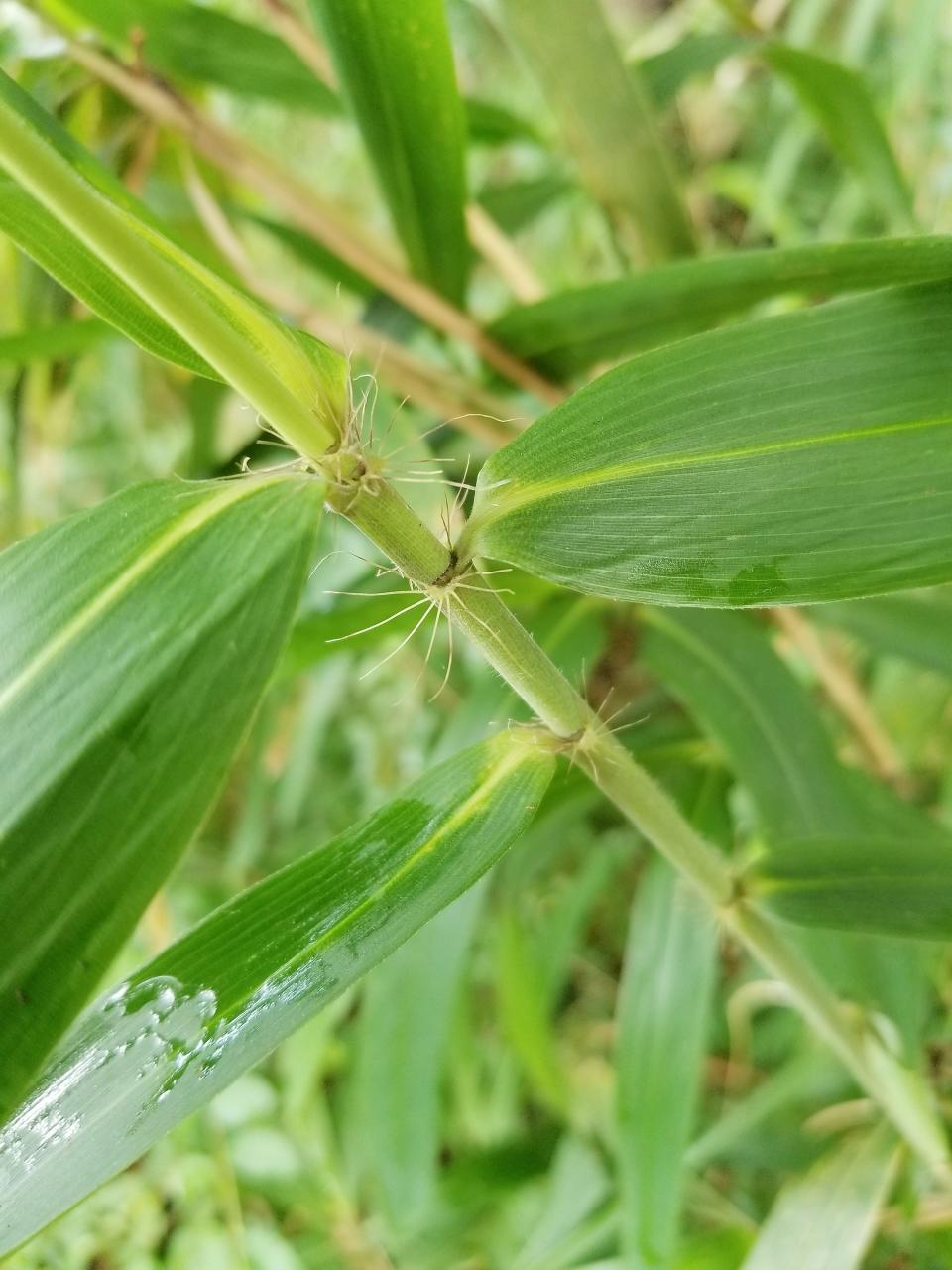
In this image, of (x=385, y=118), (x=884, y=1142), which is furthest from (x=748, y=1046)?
(x=385, y=118)

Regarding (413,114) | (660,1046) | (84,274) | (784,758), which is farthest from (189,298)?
(660,1046)

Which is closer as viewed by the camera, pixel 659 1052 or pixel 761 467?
pixel 761 467

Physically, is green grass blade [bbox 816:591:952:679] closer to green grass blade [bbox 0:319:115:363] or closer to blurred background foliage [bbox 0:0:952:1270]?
blurred background foliage [bbox 0:0:952:1270]

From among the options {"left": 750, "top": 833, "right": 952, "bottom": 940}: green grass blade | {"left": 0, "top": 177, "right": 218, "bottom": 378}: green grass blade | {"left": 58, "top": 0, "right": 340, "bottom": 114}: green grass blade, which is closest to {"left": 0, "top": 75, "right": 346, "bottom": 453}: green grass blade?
{"left": 0, "top": 177, "right": 218, "bottom": 378}: green grass blade

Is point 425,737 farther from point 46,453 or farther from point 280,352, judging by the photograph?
point 280,352

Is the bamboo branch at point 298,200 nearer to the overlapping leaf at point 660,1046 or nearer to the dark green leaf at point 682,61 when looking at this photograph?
the dark green leaf at point 682,61

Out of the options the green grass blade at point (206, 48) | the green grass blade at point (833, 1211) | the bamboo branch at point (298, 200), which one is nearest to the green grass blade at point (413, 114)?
the bamboo branch at point (298, 200)

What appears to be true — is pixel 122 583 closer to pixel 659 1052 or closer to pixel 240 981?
pixel 240 981
